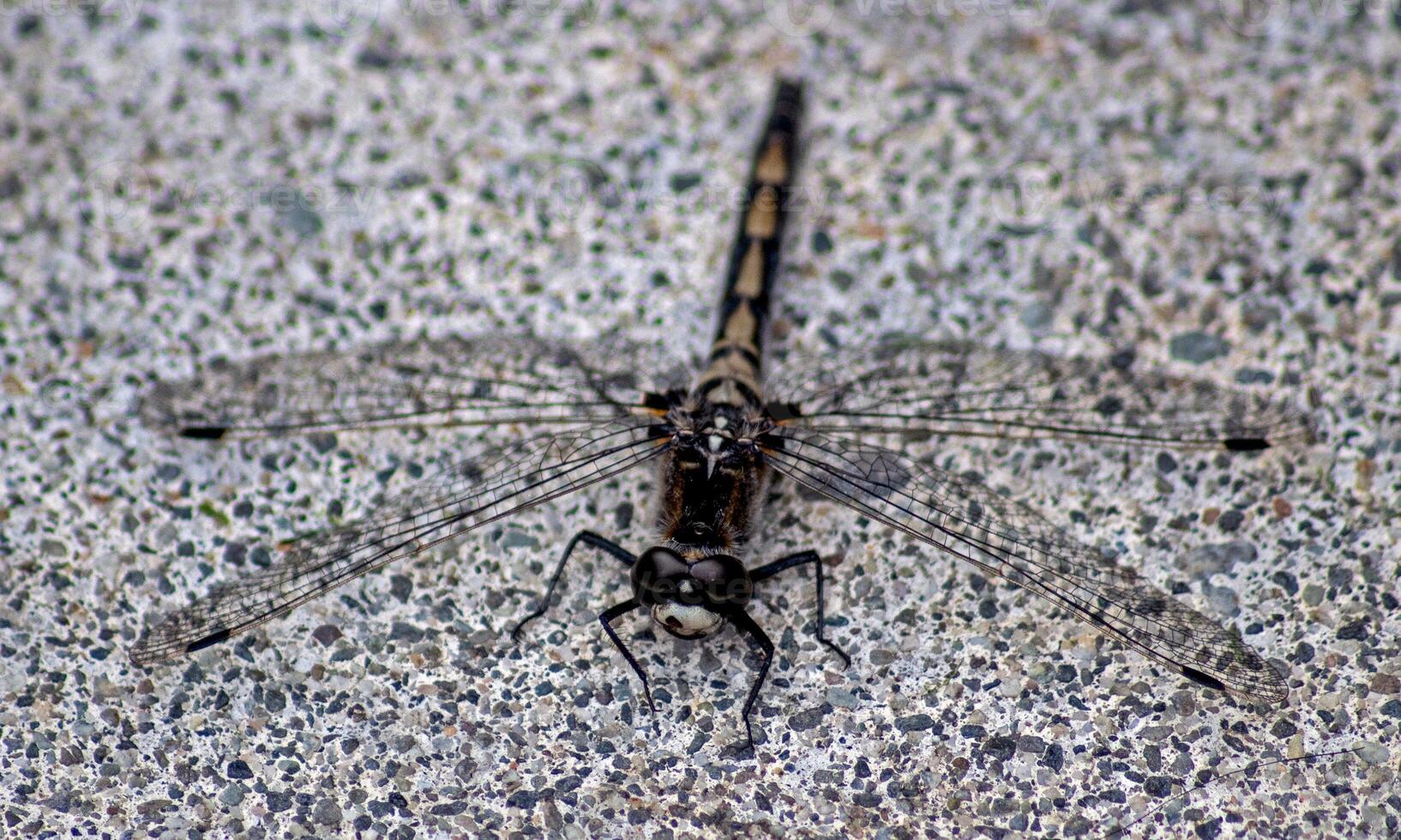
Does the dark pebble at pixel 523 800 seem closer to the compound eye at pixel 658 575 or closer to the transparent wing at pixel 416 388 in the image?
the compound eye at pixel 658 575

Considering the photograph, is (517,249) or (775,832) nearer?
(775,832)

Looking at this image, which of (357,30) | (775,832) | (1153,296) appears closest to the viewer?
(775,832)

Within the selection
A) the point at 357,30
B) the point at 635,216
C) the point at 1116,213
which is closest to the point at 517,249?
the point at 635,216

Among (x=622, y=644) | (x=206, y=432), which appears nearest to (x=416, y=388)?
(x=206, y=432)

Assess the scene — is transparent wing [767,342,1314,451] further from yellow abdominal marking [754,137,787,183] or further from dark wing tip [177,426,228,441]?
dark wing tip [177,426,228,441]

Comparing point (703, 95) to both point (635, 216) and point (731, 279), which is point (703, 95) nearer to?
point (635, 216)

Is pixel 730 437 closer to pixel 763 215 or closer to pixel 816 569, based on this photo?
pixel 816 569
